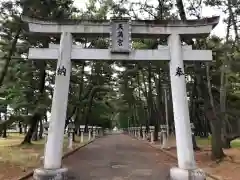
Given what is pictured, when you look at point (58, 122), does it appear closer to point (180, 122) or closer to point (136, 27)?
point (180, 122)

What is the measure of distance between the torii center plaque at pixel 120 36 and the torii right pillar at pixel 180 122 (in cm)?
146

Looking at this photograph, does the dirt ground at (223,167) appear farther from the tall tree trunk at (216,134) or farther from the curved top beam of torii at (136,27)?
the curved top beam of torii at (136,27)

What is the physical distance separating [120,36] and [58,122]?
3.47 meters

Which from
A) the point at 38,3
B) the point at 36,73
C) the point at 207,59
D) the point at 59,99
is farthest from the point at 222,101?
the point at 36,73

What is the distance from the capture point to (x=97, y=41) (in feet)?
79.3

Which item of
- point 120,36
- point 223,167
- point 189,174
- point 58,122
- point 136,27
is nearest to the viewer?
point 189,174

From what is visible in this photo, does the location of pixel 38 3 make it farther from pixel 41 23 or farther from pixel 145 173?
pixel 145 173

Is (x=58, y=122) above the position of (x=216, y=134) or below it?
above

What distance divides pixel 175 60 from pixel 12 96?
15315mm

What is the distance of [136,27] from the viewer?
10.3 metres

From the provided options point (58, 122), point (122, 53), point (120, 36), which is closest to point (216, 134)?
point (122, 53)

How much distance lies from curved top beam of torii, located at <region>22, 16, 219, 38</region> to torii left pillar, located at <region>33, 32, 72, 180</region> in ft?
1.11


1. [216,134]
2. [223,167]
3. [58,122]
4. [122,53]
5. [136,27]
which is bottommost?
[223,167]

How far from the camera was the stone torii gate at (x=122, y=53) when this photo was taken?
31.1ft
